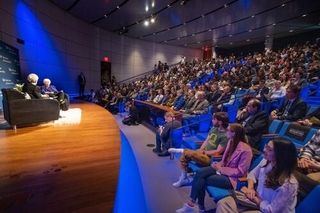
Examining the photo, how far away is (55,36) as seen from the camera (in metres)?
8.16

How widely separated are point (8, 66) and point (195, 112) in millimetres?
4796

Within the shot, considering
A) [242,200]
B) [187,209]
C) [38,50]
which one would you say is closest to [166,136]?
[187,209]

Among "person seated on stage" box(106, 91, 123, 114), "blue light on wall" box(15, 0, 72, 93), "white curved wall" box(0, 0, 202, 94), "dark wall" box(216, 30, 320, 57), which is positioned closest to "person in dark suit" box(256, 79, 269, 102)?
"person seated on stage" box(106, 91, 123, 114)

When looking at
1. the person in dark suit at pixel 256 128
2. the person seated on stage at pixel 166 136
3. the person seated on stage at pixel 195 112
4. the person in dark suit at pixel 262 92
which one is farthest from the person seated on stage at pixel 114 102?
the person in dark suit at pixel 256 128

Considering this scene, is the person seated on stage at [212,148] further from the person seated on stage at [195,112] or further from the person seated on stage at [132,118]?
the person seated on stage at [132,118]

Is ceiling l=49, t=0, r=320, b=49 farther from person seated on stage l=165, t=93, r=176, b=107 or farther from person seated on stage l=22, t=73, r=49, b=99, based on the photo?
person seated on stage l=22, t=73, r=49, b=99

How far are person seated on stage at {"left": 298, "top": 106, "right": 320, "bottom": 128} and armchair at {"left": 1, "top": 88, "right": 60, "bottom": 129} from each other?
371 centimetres

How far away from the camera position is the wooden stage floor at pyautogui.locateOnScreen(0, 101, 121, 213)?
116cm

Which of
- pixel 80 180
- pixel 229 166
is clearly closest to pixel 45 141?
pixel 80 180

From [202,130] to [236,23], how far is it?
7.58 m

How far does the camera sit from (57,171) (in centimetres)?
158

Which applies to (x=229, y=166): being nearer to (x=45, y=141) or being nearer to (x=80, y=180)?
(x=80, y=180)

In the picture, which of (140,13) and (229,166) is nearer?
(229,166)

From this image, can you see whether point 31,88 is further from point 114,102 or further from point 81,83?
point 81,83
